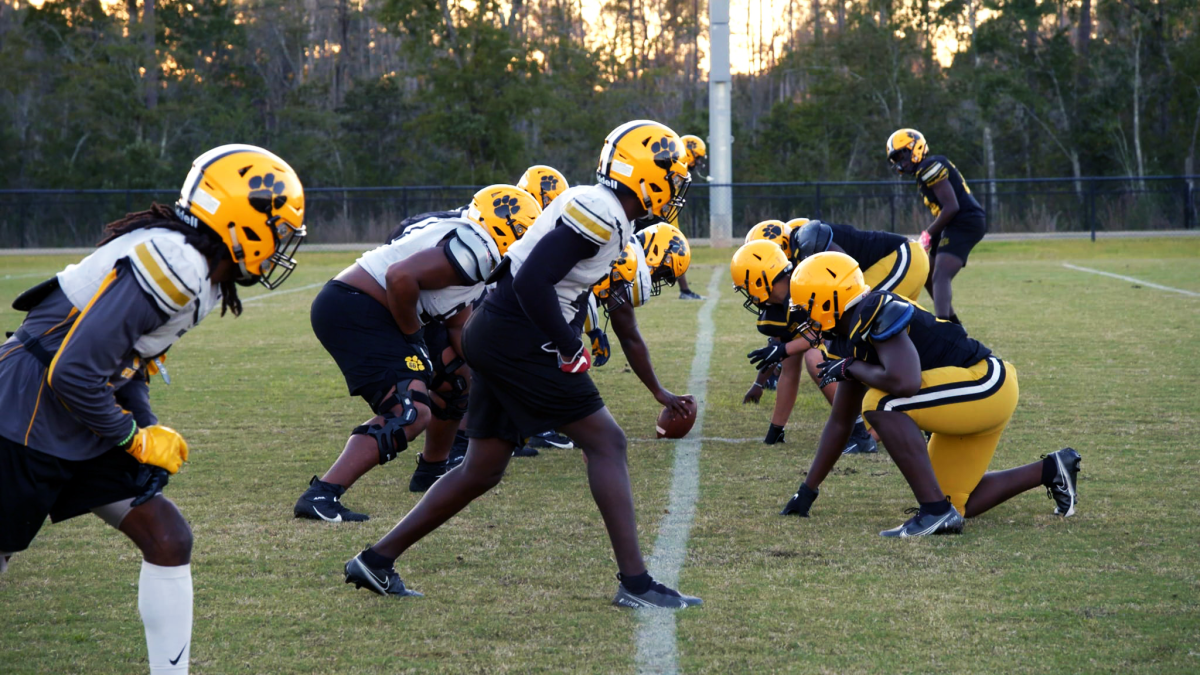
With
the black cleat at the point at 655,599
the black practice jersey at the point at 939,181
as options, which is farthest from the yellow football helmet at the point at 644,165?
the black practice jersey at the point at 939,181

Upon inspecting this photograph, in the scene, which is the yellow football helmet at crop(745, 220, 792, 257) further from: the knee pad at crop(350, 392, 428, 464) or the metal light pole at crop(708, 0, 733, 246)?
the metal light pole at crop(708, 0, 733, 246)

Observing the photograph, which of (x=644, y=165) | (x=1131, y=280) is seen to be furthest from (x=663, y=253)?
(x=1131, y=280)

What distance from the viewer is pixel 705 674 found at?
3594 millimetres

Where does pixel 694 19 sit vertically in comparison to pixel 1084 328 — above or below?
above

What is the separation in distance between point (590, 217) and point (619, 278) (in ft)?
7.96

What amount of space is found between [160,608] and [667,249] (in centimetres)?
492

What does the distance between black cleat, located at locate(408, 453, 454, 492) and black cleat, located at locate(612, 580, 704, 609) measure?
2.19 metres

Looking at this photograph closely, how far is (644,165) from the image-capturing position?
4141mm

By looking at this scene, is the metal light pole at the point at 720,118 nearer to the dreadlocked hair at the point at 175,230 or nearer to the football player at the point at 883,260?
the football player at the point at 883,260

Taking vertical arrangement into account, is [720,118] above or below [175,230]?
above

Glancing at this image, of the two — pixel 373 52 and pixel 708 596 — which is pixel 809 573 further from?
pixel 373 52

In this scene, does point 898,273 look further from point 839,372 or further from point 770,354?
point 839,372

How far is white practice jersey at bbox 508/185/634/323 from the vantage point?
3926mm

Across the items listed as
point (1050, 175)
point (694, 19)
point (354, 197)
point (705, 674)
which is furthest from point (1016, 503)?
point (694, 19)
